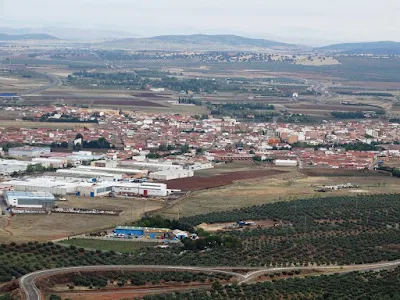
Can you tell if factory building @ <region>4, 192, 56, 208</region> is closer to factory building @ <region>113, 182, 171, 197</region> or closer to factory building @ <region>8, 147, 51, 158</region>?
factory building @ <region>113, 182, 171, 197</region>

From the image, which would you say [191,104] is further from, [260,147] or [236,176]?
[236,176]

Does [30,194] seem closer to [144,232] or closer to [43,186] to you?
[43,186]

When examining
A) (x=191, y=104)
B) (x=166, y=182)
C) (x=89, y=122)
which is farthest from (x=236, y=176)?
(x=191, y=104)

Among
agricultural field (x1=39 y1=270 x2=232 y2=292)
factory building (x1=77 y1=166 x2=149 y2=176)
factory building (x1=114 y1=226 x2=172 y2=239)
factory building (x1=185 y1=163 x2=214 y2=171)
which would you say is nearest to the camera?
agricultural field (x1=39 y1=270 x2=232 y2=292)

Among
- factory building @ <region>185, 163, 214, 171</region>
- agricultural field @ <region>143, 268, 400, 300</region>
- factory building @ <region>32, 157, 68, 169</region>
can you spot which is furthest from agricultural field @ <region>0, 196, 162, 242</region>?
factory building @ <region>185, 163, 214, 171</region>

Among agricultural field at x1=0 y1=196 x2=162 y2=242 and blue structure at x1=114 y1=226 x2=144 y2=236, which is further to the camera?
blue structure at x1=114 y1=226 x2=144 y2=236

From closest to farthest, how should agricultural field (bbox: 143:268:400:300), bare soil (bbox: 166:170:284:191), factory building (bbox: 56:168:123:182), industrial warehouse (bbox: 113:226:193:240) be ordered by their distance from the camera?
agricultural field (bbox: 143:268:400:300)
industrial warehouse (bbox: 113:226:193:240)
bare soil (bbox: 166:170:284:191)
factory building (bbox: 56:168:123:182)

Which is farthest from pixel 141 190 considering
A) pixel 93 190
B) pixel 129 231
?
pixel 129 231

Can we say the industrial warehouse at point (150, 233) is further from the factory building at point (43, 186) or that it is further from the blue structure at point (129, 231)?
the factory building at point (43, 186)
